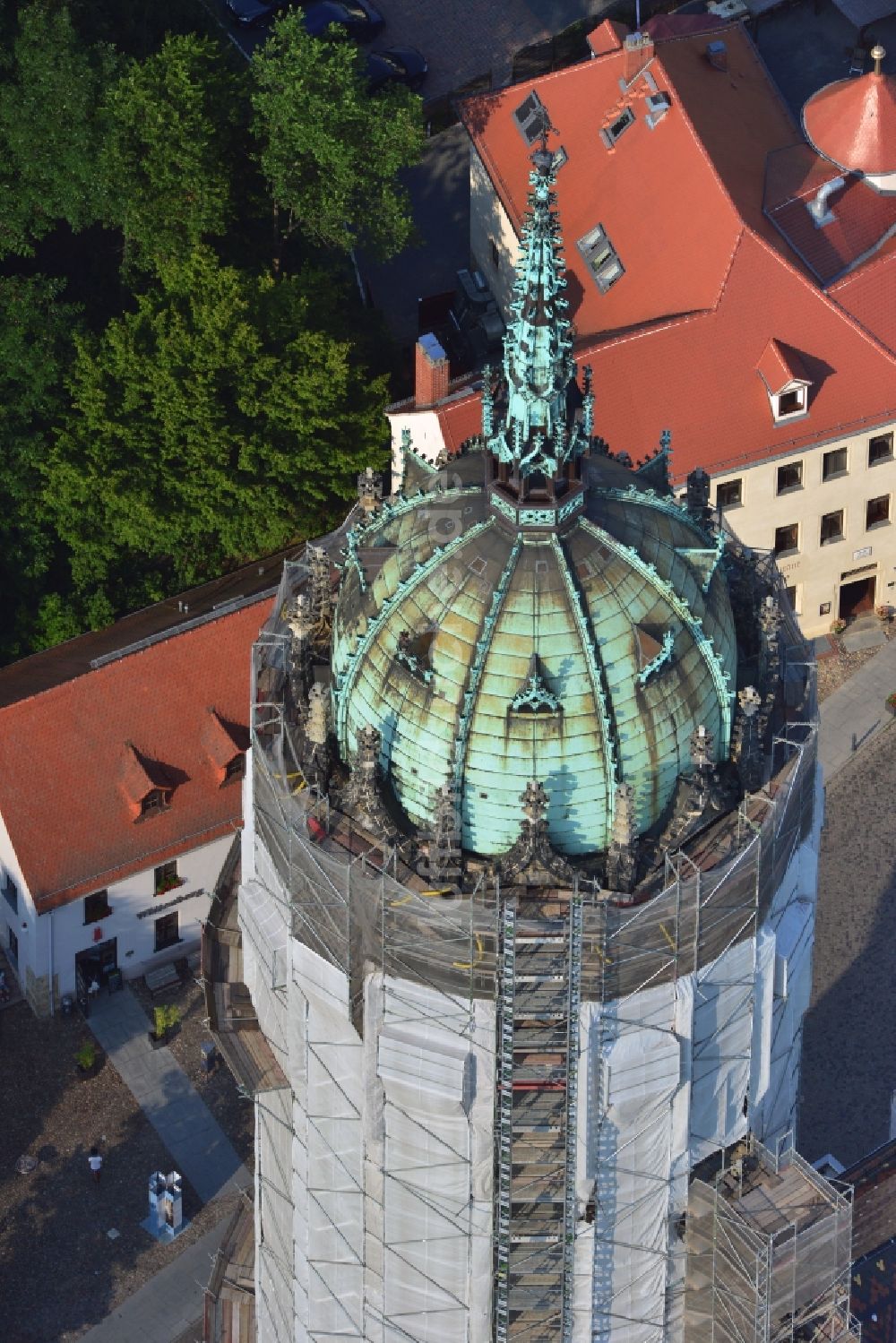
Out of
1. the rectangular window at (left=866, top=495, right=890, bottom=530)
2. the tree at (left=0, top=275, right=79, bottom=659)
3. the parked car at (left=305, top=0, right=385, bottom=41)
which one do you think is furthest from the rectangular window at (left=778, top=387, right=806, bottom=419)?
the parked car at (left=305, top=0, right=385, bottom=41)

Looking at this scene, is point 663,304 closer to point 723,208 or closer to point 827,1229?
point 723,208

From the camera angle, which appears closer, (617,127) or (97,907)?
(97,907)

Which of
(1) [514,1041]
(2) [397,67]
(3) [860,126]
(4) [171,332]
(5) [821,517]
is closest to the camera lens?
(1) [514,1041]

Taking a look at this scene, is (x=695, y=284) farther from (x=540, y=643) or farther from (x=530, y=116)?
(x=540, y=643)

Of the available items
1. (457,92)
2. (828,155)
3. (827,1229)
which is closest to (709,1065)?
(827,1229)

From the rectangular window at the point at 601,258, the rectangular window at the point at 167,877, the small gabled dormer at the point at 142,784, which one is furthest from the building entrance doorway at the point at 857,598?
the small gabled dormer at the point at 142,784

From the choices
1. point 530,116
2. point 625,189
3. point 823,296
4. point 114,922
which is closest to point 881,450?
point 823,296
